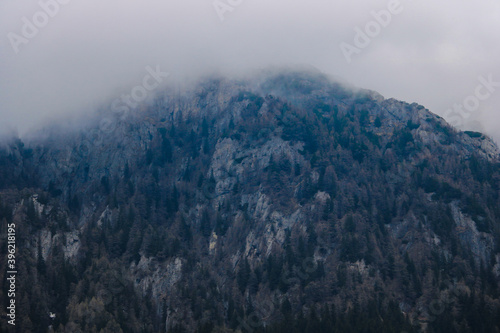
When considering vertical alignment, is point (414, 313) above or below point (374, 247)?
below

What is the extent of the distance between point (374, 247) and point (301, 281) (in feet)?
91.8

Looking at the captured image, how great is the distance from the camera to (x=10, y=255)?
582 ft

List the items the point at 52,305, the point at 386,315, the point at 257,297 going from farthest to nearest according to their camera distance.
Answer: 1. the point at 257,297
2. the point at 52,305
3. the point at 386,315

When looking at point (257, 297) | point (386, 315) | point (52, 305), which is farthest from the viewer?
point (257, 297)

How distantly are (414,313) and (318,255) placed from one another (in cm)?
3724

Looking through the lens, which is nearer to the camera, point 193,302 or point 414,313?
point 414,313

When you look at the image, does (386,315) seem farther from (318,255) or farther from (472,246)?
(472,246)

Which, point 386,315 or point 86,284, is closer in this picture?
point 386,315

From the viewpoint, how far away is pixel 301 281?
187500mm

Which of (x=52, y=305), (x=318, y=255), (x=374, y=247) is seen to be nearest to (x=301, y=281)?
(x=318, y=255)

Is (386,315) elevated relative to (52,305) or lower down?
lower down

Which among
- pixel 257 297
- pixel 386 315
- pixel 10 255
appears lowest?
pixel 386 315

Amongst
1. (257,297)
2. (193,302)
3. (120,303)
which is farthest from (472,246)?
(120,303)

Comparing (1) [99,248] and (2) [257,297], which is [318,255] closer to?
(2) [257,297]
